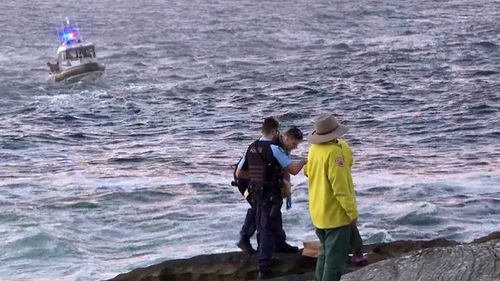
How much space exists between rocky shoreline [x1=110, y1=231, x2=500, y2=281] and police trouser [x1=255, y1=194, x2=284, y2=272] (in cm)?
→ 16

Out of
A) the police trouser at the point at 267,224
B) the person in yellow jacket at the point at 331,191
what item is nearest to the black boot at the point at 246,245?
the police trouser at the point at 267,224

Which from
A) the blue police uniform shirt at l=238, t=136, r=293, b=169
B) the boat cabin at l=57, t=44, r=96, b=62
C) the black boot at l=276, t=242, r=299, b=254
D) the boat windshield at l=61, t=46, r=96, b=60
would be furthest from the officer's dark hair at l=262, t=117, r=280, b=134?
the boat windshield at l=61, t=46, r=96, b=60

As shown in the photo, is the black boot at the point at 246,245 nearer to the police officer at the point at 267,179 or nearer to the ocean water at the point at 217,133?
the police officer at the point at 267,179

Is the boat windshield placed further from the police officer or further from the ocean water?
the police officer

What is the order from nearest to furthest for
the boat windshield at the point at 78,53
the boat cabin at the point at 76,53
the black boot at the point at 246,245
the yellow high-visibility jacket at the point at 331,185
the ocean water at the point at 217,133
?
the yellow high-visibility jacket at the point at 331,185 < the black boot at the point at 246,245 < the ocean water at the point at 217,133 < the boat cabin at the point at 76,53 < the boat windshield at the point at 78,53

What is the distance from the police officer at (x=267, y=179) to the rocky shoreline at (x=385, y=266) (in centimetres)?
27

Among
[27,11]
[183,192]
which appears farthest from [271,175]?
[27,11]

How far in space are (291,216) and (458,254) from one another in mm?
7483

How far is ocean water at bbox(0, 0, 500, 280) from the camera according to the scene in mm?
15336

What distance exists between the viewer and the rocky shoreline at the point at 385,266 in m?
8.00

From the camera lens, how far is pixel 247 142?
23781 millimetres

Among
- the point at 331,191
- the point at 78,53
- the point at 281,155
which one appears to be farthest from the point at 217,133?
the point at 78,53

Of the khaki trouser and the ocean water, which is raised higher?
the khaki trouser

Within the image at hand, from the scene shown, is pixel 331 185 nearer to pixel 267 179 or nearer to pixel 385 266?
pixel 385 266
